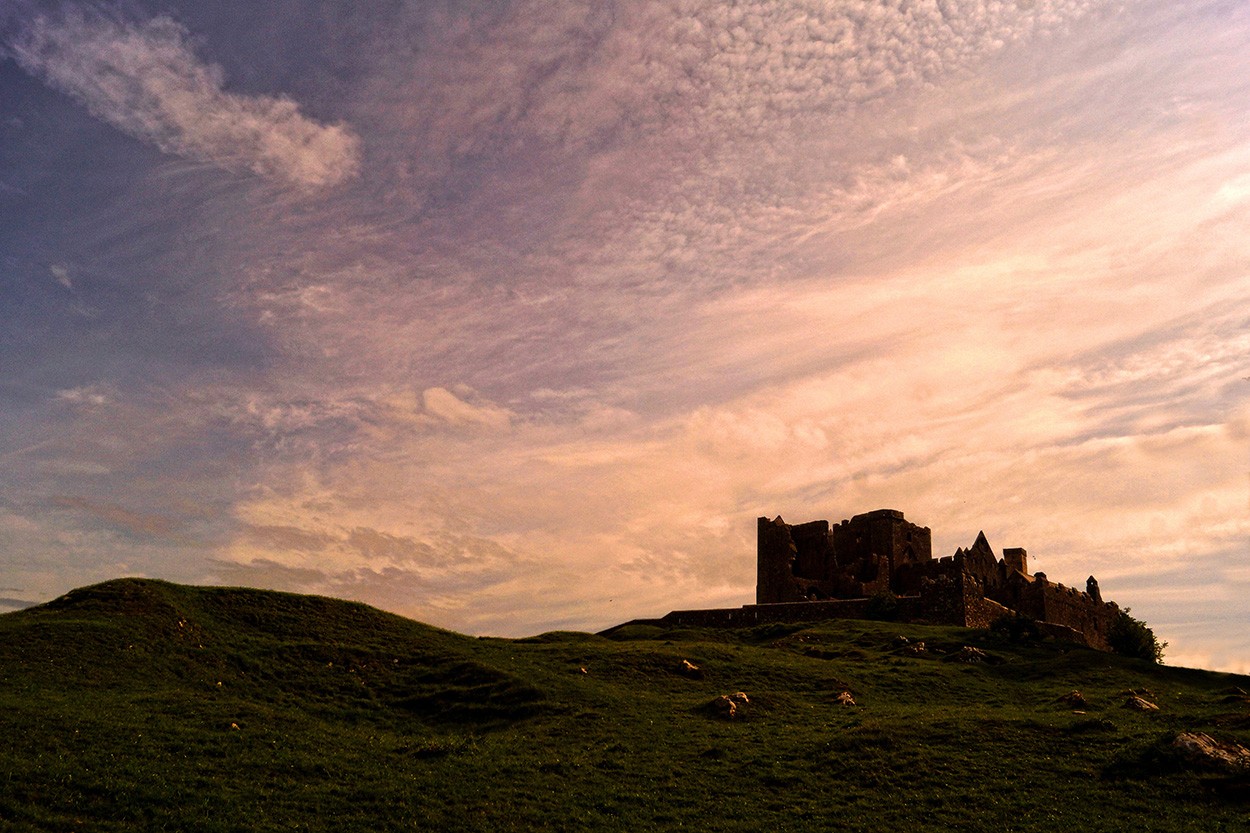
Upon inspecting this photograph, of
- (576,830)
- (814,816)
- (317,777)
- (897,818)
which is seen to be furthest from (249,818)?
(897,818)

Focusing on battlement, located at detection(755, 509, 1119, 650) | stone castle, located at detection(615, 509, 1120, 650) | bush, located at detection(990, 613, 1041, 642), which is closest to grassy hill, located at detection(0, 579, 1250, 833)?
bush, located at detection(990, 613, 1041, 642)

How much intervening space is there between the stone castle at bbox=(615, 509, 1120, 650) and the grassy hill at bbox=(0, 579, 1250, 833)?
53.7ft

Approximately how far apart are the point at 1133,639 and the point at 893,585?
21727 millimetres

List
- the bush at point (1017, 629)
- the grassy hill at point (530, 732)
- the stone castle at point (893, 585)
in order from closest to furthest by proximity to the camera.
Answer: the grassy hill at point (530, 732)
the bush at point (1017, 629)
the stone castle at point (893, 585)

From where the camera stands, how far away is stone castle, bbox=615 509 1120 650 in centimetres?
7238

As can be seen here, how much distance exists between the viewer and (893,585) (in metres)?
87.3

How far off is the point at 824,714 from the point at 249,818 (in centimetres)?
2518

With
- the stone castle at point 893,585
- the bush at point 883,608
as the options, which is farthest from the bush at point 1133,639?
the bush at point 883,608

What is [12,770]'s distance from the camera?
85.7 ft

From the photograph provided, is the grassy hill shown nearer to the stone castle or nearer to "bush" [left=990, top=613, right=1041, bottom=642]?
"bush" [left=990, top=613, right=1041, bottom=642]

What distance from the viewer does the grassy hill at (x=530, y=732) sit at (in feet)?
91.8

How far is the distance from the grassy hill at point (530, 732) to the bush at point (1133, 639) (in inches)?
570

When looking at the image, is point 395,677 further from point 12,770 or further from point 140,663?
point 12,770

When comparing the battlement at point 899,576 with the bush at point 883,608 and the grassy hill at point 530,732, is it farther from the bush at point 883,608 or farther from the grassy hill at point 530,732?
the grassy hill at point 530,732
